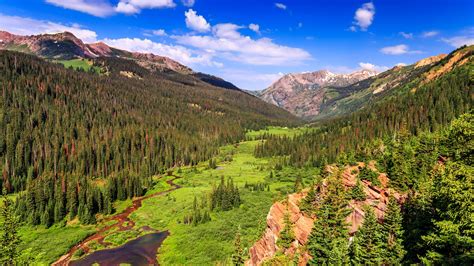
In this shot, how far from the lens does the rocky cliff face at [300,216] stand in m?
55.4

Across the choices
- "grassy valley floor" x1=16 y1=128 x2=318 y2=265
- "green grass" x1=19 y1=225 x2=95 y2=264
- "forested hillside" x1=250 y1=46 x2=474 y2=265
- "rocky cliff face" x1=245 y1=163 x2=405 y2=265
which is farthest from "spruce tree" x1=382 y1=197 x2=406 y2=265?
"green grass" x1=19 y1=225 x2=95 y2=264

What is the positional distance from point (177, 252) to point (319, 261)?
6130 centimetres

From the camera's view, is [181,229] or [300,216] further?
[181,229]

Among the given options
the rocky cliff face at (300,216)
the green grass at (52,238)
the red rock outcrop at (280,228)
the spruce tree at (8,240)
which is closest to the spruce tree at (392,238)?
the rocky cliff face at (300,216)

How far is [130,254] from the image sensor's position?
96000 mm

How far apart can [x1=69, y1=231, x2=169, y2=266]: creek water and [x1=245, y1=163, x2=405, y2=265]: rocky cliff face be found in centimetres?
4441

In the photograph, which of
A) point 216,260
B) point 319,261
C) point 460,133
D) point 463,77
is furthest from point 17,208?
point 463,77

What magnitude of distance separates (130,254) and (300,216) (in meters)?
62.6

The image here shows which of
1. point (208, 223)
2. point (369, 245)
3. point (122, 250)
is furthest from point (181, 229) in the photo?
point (369, 245)

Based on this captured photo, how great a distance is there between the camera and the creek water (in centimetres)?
9081

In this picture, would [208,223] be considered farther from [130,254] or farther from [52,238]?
[52,238]

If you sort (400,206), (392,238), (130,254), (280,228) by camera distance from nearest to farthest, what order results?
(392,238) → (400,206) → (280,228) → (130,254)

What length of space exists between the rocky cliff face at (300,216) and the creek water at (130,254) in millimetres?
44409

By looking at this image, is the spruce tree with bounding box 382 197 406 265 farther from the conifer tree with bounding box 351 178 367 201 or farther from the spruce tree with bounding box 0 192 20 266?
the spruce tree with bounding box 0 192 20 266
